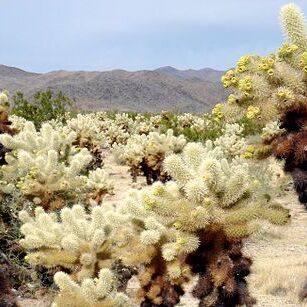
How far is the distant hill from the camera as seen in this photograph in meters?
99.9

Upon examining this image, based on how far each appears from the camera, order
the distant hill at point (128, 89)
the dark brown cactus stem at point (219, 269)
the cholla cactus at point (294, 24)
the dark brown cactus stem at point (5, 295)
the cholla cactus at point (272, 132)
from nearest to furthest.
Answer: the dark brown cactus stem at point (219, 269) → the dark brown cactus stem at point (5, 295) → the cholla cactus at point (294, 24) → the cholla cactus at point (272, 132) → the distant hill at point (128, 89)

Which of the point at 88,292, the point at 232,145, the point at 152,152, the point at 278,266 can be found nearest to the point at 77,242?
the point at 88,292

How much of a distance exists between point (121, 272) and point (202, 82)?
118279mm

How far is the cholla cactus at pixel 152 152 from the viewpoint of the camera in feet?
45.0

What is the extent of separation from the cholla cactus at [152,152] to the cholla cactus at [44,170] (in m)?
5.06

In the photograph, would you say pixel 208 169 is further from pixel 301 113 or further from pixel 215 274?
pixel 301 113

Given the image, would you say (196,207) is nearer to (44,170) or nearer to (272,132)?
(272,132)

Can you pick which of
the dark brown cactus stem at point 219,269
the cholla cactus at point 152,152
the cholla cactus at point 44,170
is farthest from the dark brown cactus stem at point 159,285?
the cholla cactus at point 152,152

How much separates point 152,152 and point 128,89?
94.0 metres

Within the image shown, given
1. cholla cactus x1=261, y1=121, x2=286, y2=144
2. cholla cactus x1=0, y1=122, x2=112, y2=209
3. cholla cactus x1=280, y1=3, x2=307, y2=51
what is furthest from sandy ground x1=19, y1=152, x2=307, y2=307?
cholla cactus x1=280, y1=3, x2=307, y2=51

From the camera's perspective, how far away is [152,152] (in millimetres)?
14156

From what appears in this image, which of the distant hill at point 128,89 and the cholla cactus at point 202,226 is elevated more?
the distant hill at point 128,89

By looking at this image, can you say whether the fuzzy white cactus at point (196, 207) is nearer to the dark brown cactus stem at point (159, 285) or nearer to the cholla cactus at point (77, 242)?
the dark brown cactus stem at point (159, 285)

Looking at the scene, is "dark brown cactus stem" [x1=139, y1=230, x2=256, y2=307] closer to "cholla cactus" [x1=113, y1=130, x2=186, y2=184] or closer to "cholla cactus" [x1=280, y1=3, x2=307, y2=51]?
"cholla cactus" [x1=280, y1=3, x2=307, y2=51]
